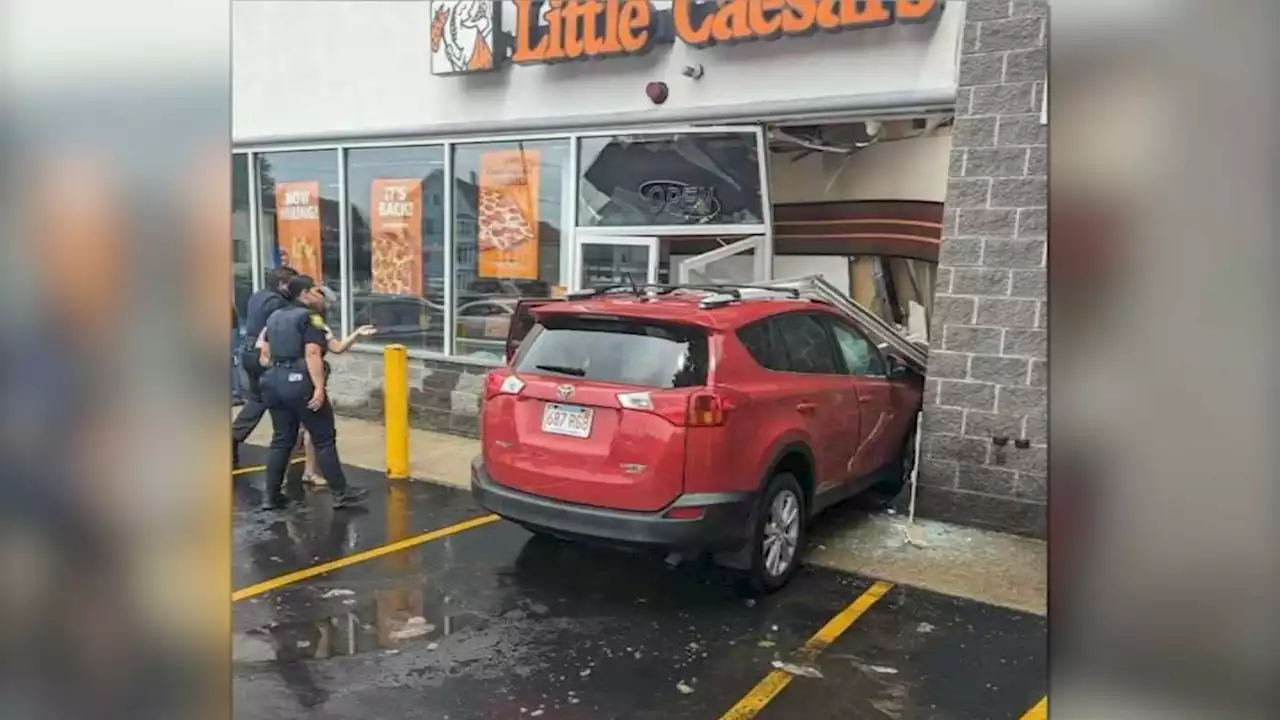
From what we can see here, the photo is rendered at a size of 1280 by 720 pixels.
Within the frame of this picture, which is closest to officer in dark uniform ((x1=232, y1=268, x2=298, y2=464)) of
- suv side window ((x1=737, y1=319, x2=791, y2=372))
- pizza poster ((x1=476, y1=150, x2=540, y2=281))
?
pizza poster ((x1=476, y1=150, x2=540, y2=281))

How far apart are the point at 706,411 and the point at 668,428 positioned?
0.22 meters

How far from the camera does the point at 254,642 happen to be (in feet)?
16.0

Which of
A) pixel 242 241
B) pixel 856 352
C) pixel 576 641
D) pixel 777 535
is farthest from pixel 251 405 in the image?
pixel 242 241

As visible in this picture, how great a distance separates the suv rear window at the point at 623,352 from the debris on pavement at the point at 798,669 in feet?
4.89

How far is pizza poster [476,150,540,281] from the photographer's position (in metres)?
10.3

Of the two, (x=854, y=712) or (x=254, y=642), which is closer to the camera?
(x=854, y=712)

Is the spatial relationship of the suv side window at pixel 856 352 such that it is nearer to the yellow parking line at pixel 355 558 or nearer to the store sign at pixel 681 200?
the store sign at pixel 681 200

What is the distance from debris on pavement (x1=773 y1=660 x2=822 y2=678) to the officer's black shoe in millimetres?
4011

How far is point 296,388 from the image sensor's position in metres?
7.25

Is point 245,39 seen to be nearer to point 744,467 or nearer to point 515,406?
point 515,406

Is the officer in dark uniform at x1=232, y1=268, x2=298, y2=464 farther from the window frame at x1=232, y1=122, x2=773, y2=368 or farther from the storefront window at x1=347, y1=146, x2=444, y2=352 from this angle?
the storefront window at x1=347, y1=146, x2=444, y2=352

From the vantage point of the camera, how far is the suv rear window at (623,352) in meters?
5.38
